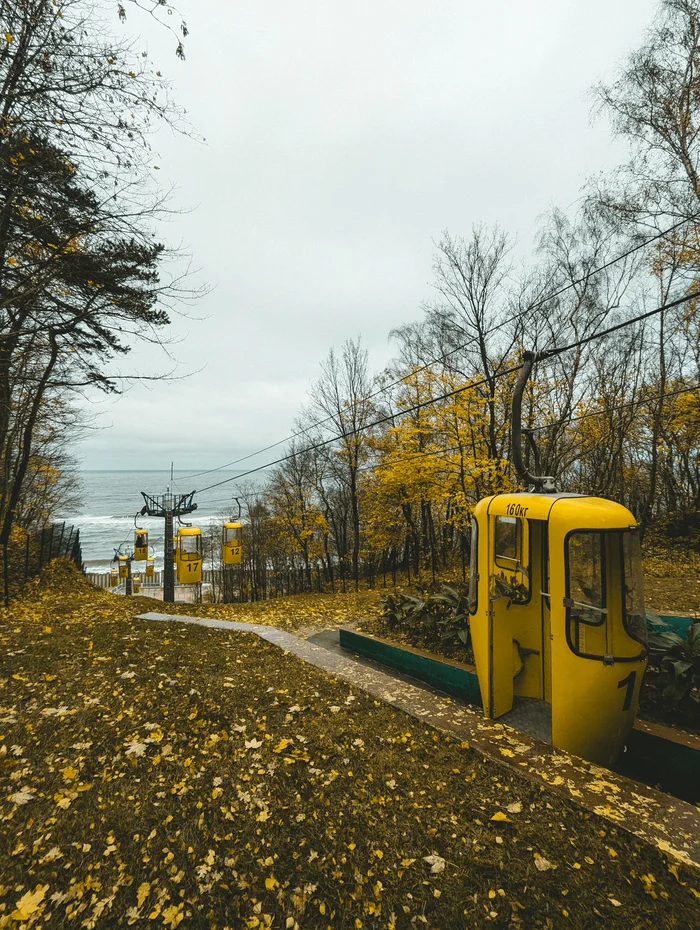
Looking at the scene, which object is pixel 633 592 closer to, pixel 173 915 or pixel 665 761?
pixel 665 761

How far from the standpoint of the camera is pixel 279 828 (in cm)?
304

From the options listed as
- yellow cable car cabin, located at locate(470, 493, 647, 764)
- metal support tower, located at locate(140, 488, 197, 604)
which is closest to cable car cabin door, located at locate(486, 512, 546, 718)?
yellow cable car cabin, located at locate(470, 493, 647, 764)

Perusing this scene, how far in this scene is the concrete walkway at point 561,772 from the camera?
9.75 ft

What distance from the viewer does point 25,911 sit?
231 centimetres

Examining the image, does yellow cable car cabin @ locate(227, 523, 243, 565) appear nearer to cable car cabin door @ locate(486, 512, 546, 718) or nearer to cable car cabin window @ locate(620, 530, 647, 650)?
cable car cabin door @ locate(486, 512, 546, 718)

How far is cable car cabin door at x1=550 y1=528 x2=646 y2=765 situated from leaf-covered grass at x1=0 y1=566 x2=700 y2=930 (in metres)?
0.88

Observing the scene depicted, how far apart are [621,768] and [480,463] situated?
26.7ft

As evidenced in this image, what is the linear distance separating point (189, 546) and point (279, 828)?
42.3 ft

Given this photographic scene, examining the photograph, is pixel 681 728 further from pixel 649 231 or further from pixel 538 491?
pixel 649 231

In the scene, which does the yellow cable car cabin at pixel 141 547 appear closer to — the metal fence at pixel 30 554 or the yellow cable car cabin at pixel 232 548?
the metal fence at pixel 30 554

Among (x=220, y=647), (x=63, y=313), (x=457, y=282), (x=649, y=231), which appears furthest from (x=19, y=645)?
(x=649, y=231)

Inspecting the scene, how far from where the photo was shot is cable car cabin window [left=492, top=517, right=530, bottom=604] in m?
5.15

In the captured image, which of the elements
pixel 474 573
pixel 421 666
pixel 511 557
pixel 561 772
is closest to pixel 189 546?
pixel 421 666

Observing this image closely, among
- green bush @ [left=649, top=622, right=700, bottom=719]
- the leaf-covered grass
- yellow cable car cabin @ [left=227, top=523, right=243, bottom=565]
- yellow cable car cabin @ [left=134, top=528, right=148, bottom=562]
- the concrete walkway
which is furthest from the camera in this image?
yellow cable car cabin @ [left=134, top=528, right=148, bottom=562]
